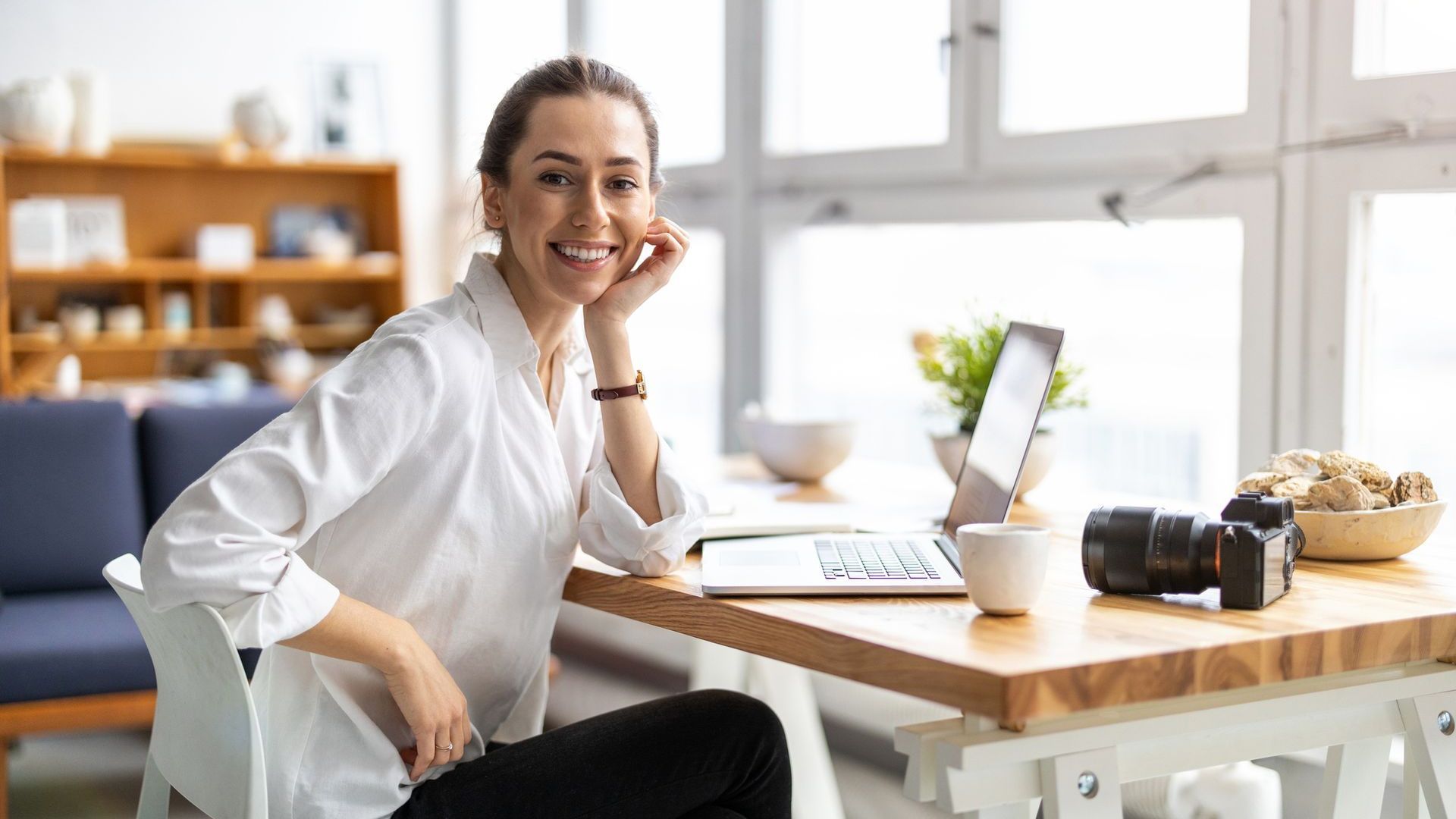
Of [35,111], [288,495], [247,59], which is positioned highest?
[247,59]

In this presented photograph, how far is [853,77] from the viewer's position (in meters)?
3.28

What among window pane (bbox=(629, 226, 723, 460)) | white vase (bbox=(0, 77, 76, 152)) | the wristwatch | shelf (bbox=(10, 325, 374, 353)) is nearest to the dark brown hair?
the wristwatch

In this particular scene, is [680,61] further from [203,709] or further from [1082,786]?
[1082,786]

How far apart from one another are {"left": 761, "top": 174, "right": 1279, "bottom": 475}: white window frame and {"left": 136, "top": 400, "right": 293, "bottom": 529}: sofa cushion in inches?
60.9

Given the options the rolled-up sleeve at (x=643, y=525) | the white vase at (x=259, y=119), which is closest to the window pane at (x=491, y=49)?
the white vase at (x=259, y=119)

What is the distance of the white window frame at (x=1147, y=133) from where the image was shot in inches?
87.4

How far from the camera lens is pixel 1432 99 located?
1.96m

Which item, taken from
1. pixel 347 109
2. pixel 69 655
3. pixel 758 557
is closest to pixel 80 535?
pixel 69 655

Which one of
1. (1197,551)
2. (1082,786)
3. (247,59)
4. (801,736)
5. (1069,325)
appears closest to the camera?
(1082,786)

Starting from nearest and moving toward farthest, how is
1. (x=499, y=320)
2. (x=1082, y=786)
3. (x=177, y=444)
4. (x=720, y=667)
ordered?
(x=1082, y=786) < (x=499, y=320) < (x=720, y=667) < (x=177, y=444)

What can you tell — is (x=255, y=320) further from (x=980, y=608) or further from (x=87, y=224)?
(x=980, y=608)

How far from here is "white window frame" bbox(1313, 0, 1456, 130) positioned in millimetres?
1963

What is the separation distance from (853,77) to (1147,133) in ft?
3.27

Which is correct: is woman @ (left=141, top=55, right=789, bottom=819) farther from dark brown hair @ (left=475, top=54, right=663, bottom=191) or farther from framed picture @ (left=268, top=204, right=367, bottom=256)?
framed picture @ (left=268, top=204, right=367, bottom=256)
